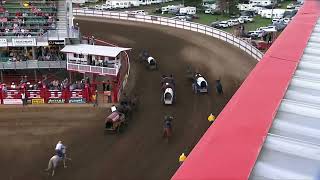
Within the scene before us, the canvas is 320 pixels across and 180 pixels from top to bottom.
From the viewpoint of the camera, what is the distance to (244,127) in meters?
6.25

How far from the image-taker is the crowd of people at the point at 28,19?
31.5 m

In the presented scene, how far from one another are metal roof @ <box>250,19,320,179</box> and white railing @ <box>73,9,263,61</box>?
78.7ft

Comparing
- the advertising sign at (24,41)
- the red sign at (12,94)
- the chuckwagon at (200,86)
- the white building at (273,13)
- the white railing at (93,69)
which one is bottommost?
the red sign at (12,94)

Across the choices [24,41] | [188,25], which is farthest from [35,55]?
[188,25]

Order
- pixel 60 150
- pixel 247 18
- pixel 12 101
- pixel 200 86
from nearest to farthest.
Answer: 1. pixel 60 150
2. pixel 12 101
3. pixel 200 86
4. pixel 247 18

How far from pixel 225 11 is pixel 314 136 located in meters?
60.1

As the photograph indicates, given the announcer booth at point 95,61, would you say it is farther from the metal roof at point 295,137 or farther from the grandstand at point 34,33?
the metal roof at point 295,137

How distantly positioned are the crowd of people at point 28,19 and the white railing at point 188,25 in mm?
13974

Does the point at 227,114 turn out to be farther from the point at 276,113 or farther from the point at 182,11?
the point at 182,11

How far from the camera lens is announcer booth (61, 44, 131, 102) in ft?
87.8

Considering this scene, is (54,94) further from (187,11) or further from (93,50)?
(187,11)

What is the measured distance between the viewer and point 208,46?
3662 cm

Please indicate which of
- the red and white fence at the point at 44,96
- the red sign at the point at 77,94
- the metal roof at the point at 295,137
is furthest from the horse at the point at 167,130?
the metal roof at the point at 295,137

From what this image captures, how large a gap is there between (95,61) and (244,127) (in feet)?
71.2
